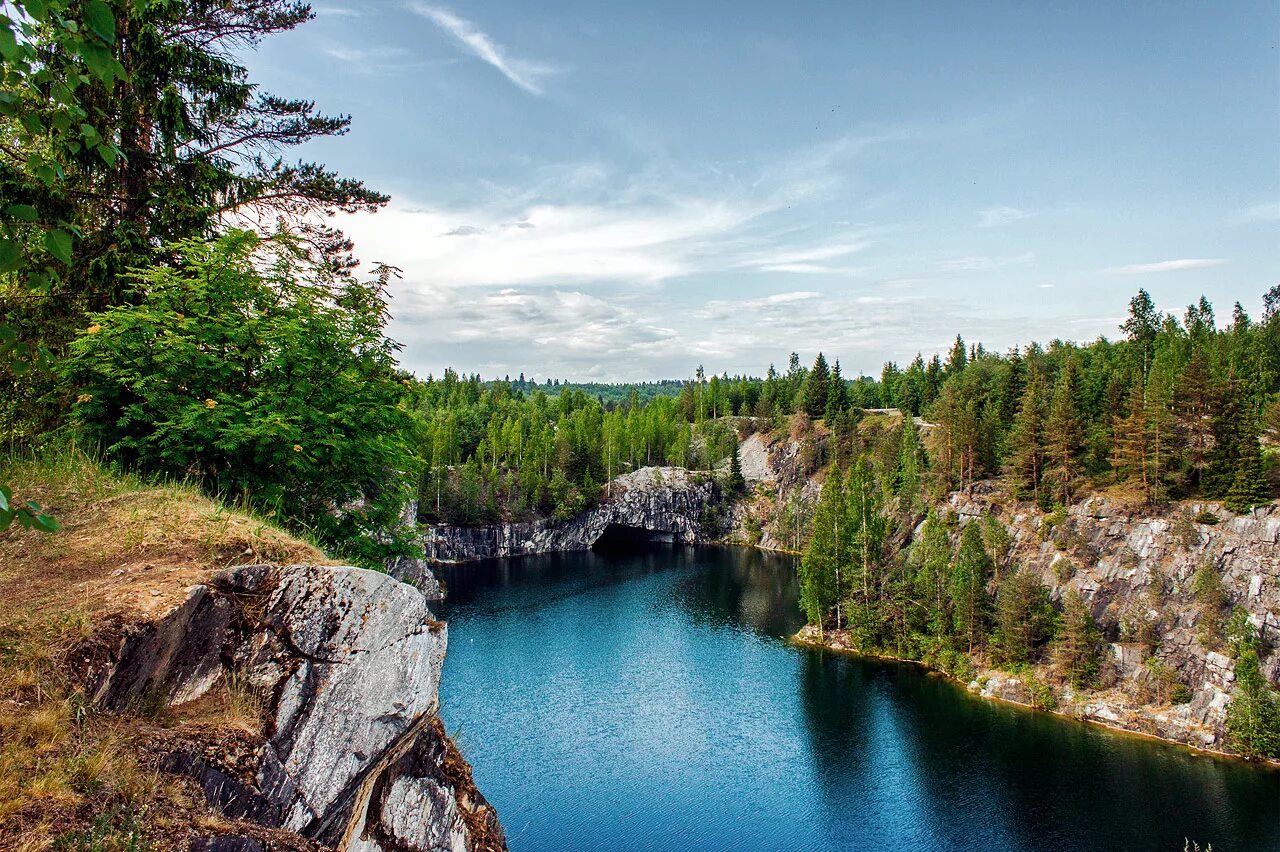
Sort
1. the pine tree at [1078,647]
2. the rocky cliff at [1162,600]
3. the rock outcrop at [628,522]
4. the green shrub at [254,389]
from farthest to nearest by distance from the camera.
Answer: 1. the rock outcrop at [628,522]
2. the pine tree at [1078,647]
3. the rocky cliff at [1162,600]
4. the green shrub at [254,389]

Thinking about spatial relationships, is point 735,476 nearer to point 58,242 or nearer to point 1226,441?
point 1226,441

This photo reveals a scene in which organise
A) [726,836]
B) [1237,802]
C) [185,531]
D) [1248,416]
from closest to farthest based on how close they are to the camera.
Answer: [185,531], [726,836], [1237,802], [1248,416]

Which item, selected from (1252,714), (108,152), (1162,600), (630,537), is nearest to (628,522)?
(630,537)

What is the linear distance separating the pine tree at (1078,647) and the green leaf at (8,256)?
49143 millimetres

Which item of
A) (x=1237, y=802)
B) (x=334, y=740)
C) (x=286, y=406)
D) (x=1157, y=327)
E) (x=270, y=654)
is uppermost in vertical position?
(x=1157, y=327)

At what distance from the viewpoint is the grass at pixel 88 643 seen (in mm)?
4578

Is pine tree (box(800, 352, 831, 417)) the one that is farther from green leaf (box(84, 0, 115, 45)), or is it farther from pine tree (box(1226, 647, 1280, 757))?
green leaf (box(84, 0, 115, 45))

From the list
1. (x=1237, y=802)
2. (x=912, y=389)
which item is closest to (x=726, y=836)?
(x=1237, y=802)

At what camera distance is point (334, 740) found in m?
6.35

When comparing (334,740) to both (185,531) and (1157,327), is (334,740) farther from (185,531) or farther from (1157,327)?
(1157,327)

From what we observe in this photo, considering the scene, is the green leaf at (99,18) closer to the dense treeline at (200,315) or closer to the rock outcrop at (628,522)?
the dense treeline at (200,315)

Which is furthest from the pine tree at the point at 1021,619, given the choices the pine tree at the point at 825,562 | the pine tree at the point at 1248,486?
the pine tree at the point at 825,562

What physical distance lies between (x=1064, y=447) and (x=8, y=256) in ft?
192

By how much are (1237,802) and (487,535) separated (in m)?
71.4
